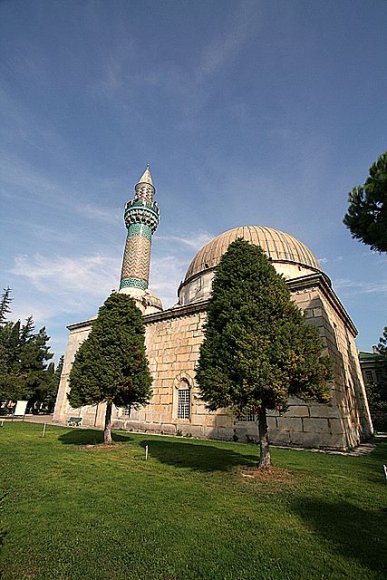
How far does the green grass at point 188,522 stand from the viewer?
356 centimetres

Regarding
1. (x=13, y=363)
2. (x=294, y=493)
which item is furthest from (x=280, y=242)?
(x=13, y=363)

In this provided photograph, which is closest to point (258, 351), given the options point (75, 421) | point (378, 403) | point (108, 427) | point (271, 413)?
point (271, 413)

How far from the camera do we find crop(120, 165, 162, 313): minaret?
95.8 feet

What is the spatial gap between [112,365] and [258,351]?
683cm

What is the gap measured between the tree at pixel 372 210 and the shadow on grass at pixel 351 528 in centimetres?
882

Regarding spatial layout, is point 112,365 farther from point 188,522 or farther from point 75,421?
point 75,421

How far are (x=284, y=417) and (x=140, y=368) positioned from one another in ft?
23.2

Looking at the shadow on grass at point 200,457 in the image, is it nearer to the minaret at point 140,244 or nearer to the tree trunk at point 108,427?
the tree trunk at point 108,427

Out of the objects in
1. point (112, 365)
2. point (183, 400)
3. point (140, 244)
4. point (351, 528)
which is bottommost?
point (351, 528)

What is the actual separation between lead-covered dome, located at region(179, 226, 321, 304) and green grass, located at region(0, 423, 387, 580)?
1383 cm

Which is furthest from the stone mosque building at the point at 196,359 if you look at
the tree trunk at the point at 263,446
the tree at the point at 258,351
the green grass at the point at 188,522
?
the green grass at the point at 188,522

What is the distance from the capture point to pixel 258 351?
25.4ft

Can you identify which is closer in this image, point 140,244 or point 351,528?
point 351,528

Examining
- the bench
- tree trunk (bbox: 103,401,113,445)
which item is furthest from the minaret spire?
tree trunk (bbox: 103,401,113,445)
